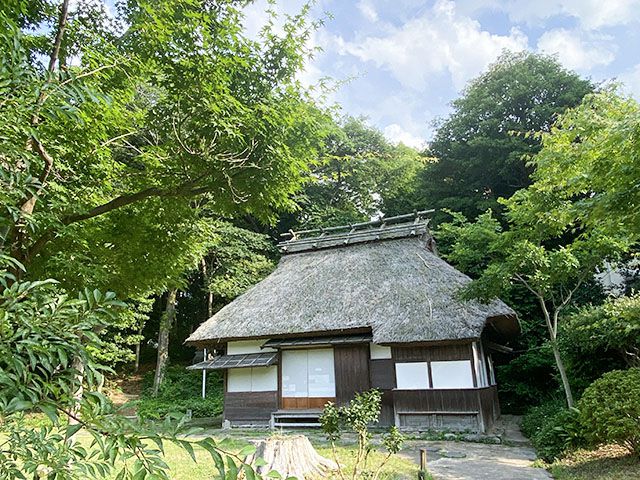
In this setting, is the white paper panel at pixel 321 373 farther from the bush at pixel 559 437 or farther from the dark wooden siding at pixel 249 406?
the bush at pixel 559 437

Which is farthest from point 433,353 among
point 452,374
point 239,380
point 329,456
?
point 239,380

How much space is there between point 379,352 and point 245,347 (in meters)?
4.06

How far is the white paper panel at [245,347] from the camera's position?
1222cm

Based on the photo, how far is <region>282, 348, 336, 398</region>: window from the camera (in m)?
11.2

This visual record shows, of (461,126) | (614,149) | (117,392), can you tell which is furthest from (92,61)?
(461,126)

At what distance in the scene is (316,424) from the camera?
431 inches

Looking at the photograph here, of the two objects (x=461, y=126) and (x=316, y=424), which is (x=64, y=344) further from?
(x=461, y=126)

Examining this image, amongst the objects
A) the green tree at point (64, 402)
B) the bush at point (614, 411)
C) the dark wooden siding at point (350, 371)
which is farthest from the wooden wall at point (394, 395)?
the green tree at point (64, 402)

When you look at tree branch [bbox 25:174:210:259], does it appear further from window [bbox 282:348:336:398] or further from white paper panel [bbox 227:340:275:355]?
white paper panel [bbox 227:340:275:355]

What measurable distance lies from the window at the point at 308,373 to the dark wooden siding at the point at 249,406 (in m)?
0.47

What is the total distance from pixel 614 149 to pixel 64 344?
5.40 metres

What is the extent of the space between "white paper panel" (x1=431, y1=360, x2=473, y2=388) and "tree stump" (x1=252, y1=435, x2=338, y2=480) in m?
4.54

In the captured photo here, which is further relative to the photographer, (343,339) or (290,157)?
(343,339)

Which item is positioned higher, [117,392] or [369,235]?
[369,235]
